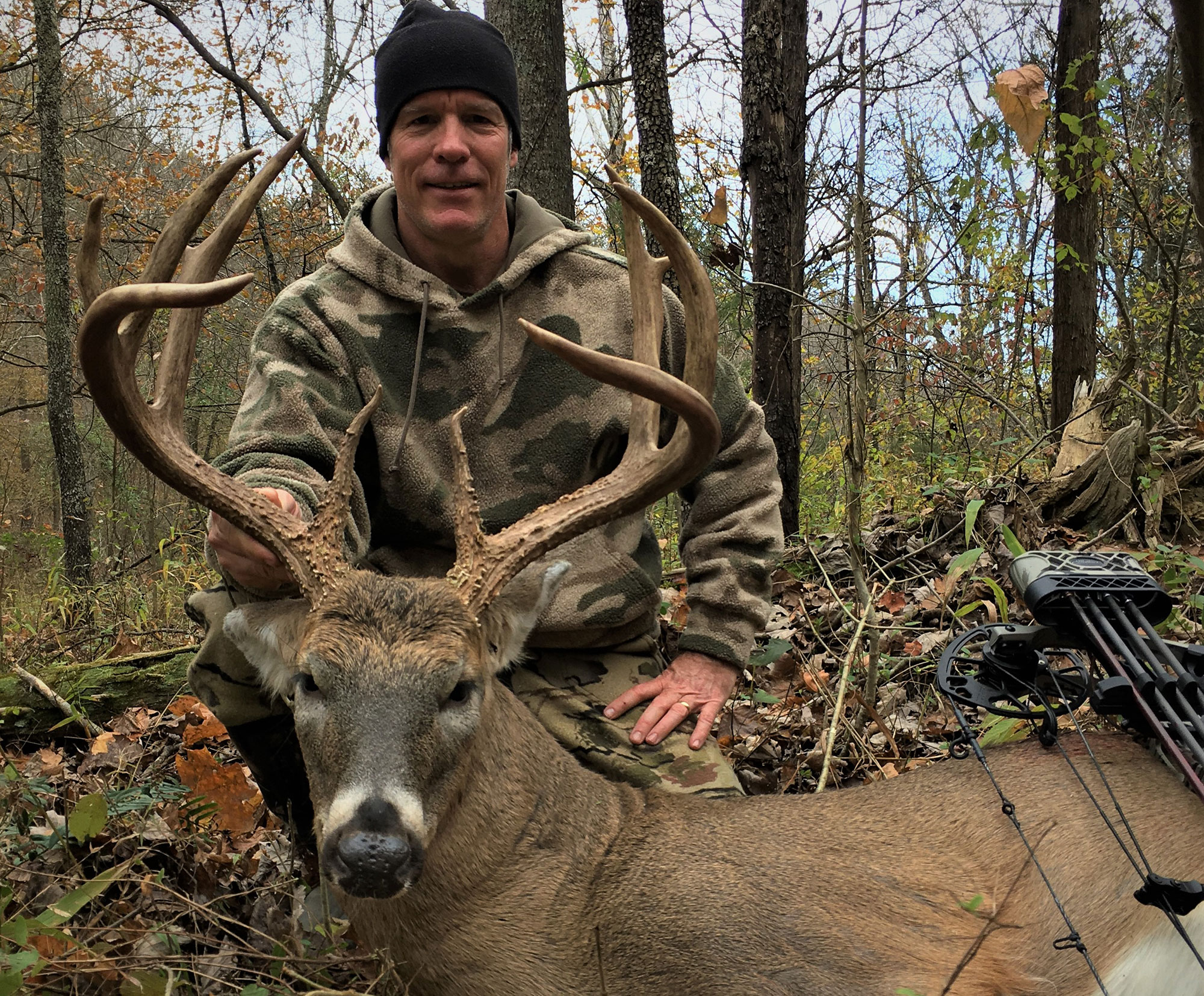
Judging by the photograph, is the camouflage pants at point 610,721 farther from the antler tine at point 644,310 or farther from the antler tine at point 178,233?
the antler tine at point 178,233

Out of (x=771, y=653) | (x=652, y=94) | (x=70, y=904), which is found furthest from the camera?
(x=652, y=94)

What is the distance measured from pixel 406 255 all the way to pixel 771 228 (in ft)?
13.8

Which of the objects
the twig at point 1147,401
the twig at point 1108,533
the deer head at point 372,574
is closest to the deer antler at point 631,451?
the deer head at point 372,574

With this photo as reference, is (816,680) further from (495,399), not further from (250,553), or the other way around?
(250,553)

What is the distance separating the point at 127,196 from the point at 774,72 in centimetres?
1378

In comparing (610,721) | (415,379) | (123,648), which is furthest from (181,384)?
(123,648)

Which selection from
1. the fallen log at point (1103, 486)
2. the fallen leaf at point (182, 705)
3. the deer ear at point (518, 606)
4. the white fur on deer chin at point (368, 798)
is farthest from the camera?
the fallen log at point (1103, 486)

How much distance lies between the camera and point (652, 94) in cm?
764

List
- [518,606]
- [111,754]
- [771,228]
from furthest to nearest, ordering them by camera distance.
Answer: [771,228]
[111,754]
[518,606]

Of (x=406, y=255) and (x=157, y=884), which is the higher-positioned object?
(x=406, y=255)

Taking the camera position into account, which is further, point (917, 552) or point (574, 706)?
point (917, 552)

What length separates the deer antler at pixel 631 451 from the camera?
2838mm

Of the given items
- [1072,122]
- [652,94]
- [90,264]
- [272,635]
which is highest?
[652,94]

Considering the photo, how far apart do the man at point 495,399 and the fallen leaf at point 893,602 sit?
1881 mm
